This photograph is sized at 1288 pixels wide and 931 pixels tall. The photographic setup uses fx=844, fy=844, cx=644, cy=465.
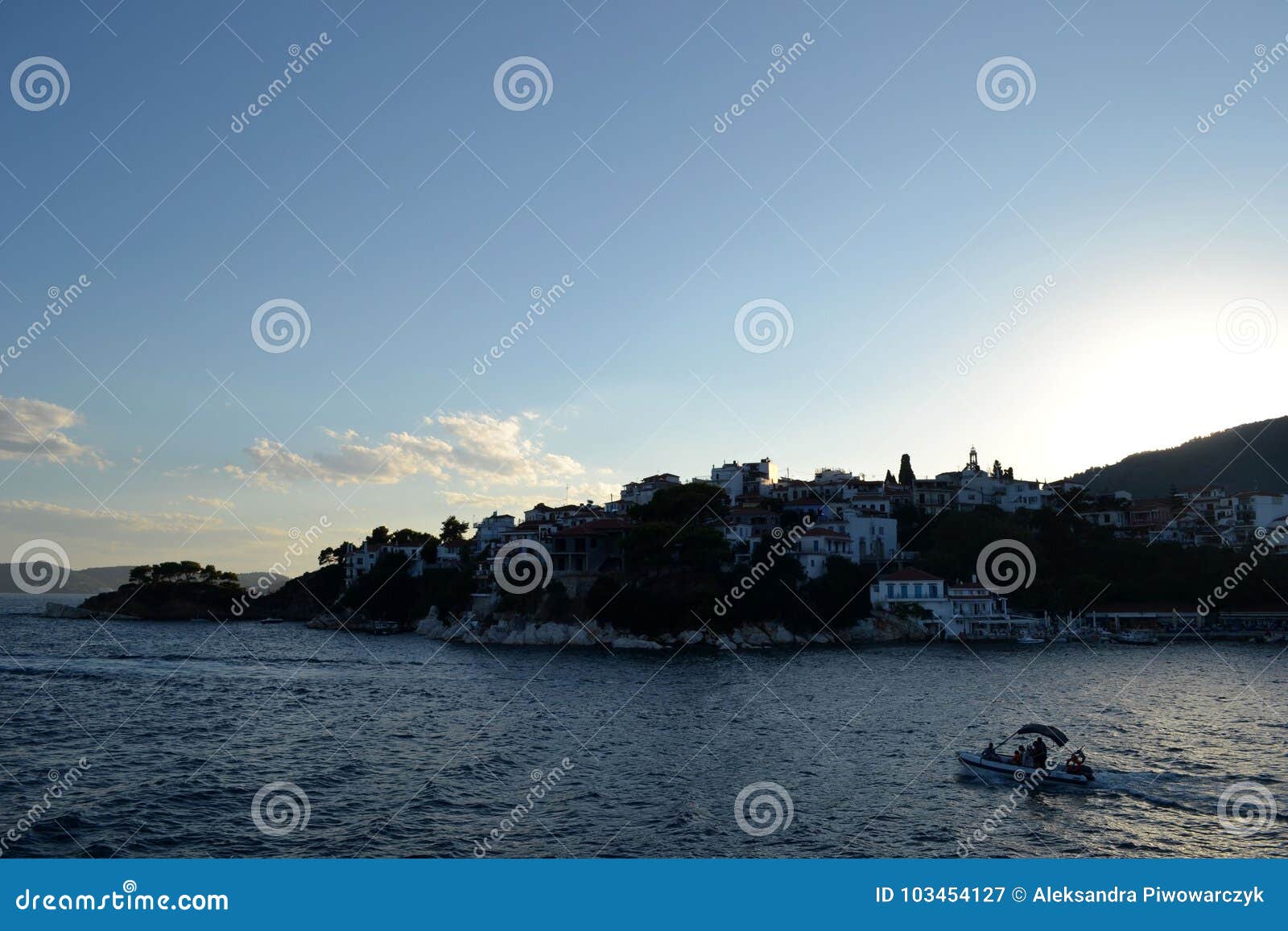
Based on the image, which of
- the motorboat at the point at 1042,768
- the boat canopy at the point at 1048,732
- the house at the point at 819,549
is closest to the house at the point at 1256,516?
the house at the point at 819,549

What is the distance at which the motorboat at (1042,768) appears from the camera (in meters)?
24.5

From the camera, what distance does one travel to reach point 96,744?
30.5m

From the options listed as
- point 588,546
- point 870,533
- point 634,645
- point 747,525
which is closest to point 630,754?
point 634,645

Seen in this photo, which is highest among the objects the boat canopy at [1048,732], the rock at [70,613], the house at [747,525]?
the house at [747,525]

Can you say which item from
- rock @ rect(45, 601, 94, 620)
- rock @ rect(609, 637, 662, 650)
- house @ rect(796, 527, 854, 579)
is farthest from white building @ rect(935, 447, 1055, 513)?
rock @ rect(45, 601, 94, 620)

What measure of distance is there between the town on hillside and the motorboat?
50472mm

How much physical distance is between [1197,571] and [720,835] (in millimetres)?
86397

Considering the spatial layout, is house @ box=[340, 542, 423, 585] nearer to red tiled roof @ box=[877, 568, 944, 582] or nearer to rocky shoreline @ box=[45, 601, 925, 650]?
rocky shoreline @ box=[45, 601, 925, 650]

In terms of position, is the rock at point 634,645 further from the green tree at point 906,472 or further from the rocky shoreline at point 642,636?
the green tree at point 906,472

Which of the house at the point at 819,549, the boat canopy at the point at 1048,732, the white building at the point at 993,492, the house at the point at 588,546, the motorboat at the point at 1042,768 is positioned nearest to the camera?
the motorboat at the point at 1042,768

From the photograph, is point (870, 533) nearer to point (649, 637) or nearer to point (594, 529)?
point (594, 529)

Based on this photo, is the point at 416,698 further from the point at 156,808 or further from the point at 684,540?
the point at 684,540

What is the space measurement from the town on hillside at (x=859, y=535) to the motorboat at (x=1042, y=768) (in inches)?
1987

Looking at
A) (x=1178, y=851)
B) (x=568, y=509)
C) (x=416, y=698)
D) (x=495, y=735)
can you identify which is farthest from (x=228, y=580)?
(x=1178, y=851)
